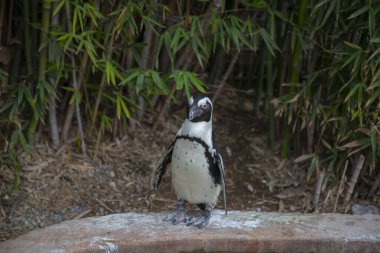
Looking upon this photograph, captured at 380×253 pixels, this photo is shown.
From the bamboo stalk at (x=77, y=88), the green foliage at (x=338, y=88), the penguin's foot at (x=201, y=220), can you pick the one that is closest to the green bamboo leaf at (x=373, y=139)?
the green foliage at (x=338, y=88)

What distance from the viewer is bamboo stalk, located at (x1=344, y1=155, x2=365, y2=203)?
14.3ft

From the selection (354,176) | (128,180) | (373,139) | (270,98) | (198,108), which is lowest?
(128,180)

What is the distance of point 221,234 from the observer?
330 cm

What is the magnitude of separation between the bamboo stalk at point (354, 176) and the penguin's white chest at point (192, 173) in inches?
45.4

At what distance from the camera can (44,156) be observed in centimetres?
451

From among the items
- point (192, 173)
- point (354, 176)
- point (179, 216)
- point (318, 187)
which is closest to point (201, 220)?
point (179, 216)

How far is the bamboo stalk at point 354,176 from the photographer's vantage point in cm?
435

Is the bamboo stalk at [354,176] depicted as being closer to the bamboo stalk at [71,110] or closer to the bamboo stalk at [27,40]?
the bamboo stalk at [71,110]

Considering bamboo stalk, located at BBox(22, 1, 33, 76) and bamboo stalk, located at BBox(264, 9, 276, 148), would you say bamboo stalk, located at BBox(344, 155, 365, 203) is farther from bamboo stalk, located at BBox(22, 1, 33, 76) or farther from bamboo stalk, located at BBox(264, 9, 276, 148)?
bamboo stalk, located at BBox(22, 1, 33, 76)

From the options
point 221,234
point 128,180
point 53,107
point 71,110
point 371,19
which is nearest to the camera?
point 221,234

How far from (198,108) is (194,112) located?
3 cm

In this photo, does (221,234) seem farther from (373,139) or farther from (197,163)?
(373,139)

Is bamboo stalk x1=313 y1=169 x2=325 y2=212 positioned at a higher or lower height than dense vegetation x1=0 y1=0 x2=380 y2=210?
lower

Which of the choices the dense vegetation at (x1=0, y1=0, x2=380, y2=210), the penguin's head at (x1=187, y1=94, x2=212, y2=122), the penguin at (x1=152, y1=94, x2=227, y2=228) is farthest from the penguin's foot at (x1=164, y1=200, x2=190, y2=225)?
the dense vegetation at (x1=0, y1=0, x2=380, y2=210)
